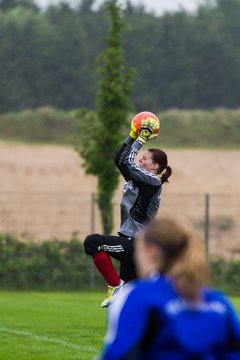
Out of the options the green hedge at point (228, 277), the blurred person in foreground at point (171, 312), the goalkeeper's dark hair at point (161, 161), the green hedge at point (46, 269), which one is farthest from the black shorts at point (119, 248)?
the green hedge at point (228, 277)

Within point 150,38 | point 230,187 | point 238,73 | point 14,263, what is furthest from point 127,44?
point 14,263

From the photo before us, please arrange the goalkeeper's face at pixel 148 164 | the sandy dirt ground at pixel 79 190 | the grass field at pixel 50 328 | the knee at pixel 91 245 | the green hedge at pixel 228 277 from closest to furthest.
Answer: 1. the goalkeeper's face at pixel 148 164
2. the knee at pixel 91 245
3. the grass field at pixel 50 328
4. the green hedge at pixel 228 277
5. the sandy dirt ground at pixel 79 190

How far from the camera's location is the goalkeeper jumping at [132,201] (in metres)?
10.5

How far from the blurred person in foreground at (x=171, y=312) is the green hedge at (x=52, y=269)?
19633 mm

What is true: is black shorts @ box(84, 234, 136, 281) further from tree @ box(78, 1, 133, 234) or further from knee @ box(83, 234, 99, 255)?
tree @ box(78, 1, 133, 234)

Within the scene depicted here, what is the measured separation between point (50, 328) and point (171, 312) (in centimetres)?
927

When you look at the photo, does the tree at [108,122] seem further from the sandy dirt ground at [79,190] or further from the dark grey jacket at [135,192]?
the dark grey jacket at [135,192]

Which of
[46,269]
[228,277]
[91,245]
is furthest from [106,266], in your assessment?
[228,277]

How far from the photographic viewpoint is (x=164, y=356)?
461 cm

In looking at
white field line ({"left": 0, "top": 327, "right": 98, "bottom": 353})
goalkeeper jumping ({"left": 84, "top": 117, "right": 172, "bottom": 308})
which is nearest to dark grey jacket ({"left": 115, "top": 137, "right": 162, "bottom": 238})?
goalkeeper jumping ({"left": 84, "top": 117, "right": 172, "bottom": 308})

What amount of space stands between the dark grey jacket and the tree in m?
13.9

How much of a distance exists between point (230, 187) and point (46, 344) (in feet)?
140

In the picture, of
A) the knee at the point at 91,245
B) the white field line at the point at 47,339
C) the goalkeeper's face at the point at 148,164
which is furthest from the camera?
the white field line at the point at 47,339

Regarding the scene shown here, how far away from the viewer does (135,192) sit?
10664mm
